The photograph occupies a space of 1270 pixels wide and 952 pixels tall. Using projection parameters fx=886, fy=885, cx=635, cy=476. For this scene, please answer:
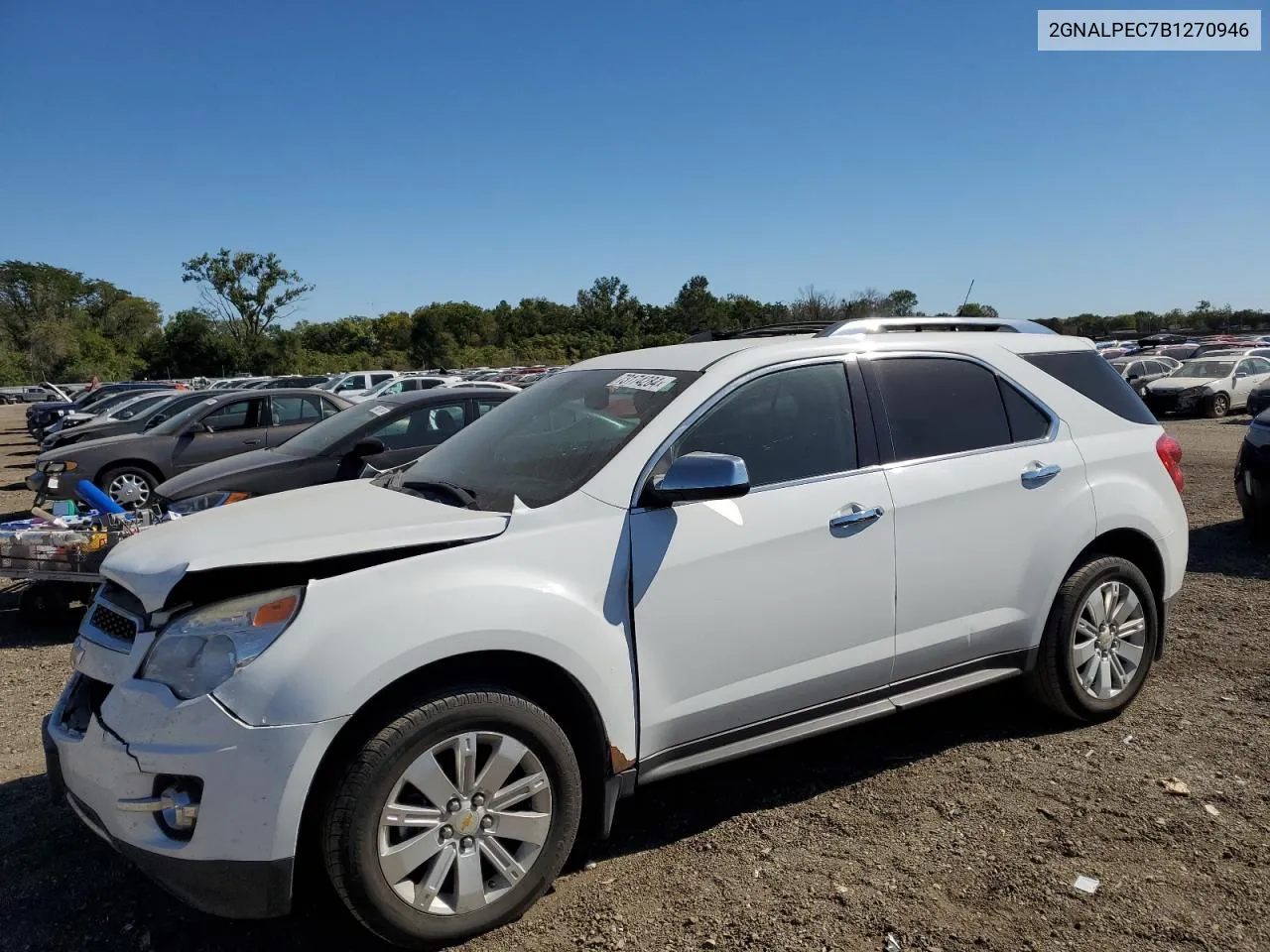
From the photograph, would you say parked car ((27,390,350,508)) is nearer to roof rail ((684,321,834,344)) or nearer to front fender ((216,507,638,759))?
roof rail ((684,321,834,344))

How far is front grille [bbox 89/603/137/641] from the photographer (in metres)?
2.67

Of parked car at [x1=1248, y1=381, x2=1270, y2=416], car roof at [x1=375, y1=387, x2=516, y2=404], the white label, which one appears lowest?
parked car at [x1=1248, y1=381, x2=1270, y2=416]

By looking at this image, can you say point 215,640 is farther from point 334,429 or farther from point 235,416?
point 235,416

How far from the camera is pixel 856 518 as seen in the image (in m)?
3.27

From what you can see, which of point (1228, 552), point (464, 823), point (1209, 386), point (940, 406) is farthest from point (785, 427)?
point (1209, 386)

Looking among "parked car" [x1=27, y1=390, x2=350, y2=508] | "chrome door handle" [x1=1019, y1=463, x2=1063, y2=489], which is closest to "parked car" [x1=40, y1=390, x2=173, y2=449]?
"parked car" [x1=27, y1=390, x2=350, y2=508]

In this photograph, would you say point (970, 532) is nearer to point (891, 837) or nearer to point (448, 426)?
point (891, 837)

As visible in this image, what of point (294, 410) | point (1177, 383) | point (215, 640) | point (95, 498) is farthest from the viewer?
point (1177, 383)

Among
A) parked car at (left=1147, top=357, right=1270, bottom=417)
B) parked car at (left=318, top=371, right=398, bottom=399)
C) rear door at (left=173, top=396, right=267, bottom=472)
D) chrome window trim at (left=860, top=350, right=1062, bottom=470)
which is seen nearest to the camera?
chrome window trim at (left=860, top=350, right=1062, bottom=470)

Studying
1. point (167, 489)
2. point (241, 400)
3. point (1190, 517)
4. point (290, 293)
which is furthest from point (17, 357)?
point (1190, 517)

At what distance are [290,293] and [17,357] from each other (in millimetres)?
22451

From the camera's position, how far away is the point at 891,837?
3.17m

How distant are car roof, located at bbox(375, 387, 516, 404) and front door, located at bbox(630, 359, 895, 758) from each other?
4.78m

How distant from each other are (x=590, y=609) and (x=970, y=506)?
170 cm
